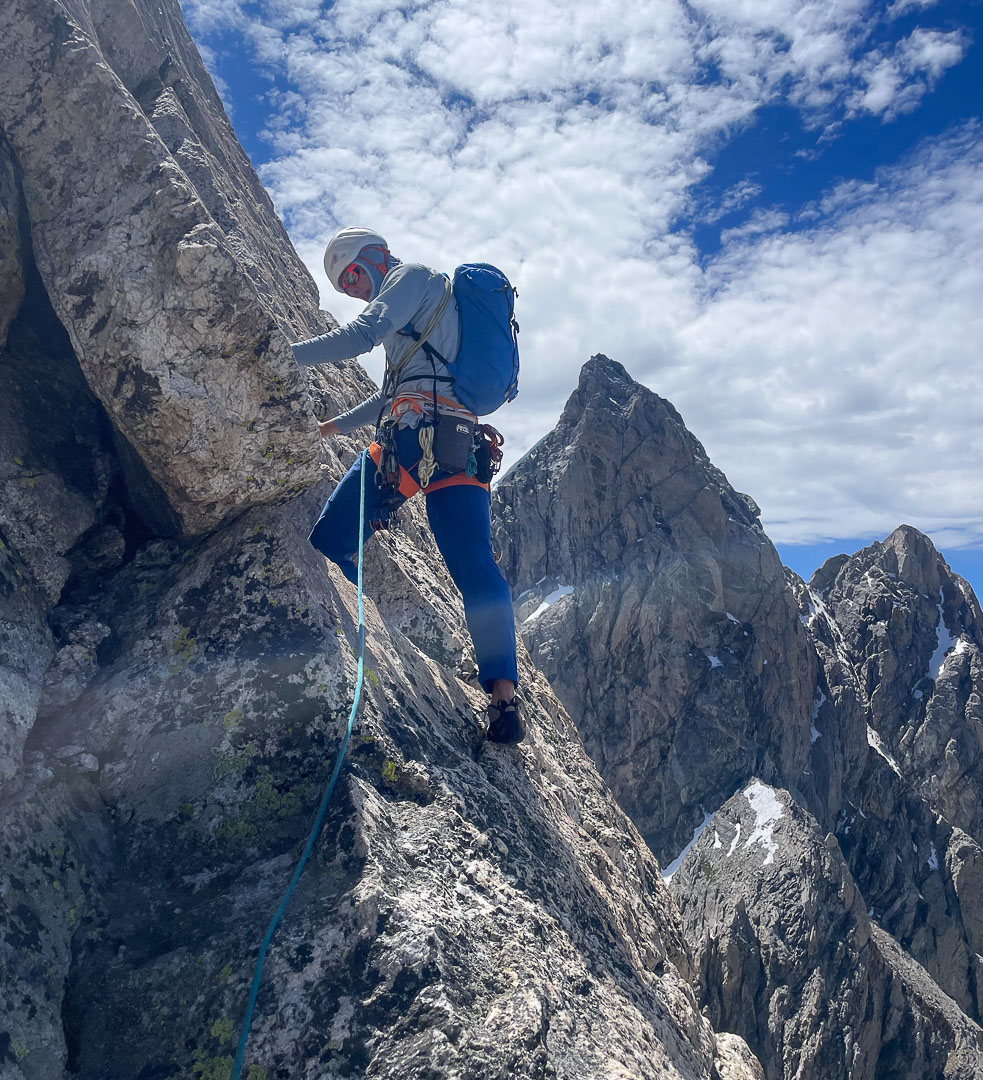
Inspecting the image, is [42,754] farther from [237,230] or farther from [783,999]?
[783,999]

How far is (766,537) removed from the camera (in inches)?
3706

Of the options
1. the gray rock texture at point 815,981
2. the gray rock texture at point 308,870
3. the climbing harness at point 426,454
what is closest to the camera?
the gray rock texture at point 308,870

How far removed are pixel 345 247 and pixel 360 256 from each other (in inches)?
A: 6.1

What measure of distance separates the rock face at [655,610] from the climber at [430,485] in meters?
75.6

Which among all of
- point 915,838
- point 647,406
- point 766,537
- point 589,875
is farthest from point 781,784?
point 589,875

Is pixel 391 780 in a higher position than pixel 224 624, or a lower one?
lower

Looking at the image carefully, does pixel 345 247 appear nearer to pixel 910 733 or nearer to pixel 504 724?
pixel 504 724

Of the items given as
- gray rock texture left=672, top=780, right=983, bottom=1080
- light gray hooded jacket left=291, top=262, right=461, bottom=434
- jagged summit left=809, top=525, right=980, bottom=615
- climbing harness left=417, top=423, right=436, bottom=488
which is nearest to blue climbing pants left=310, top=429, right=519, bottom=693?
climbing harness left=417, top=423, right=436, bottom=488

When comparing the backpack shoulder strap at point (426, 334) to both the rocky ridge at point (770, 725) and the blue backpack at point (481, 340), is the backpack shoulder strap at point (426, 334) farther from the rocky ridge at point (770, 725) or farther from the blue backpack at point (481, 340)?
the rocky ridge at point (770, 725)

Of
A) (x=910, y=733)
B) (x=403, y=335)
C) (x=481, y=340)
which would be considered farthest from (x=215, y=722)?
(x=910, y=733)

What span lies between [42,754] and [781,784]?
84128mm

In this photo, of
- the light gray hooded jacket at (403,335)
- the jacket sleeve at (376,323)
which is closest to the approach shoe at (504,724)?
the light gray hooded jacket at (403,335)

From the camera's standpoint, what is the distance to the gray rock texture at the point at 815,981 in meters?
49.4

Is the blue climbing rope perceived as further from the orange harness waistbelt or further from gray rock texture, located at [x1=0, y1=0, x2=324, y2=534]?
gray rock texture, located at [x1=0, y1=0, x2=324, y2=534]
